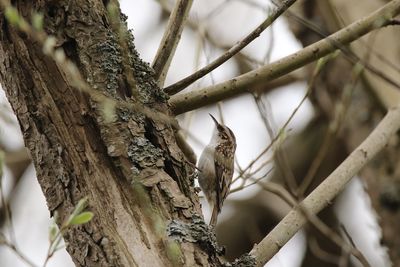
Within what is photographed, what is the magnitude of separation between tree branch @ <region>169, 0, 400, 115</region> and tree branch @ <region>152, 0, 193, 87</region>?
11 cm

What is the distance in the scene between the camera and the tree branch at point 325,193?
256 cm

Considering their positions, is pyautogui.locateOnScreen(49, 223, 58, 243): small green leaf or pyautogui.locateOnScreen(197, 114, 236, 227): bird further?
pyautogui.locateOnScreen(197, 114, 236, 227): bird

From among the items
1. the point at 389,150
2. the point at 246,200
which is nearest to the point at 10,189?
the point at 246,200

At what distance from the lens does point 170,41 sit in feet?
9.00

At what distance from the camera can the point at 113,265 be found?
2244 millimetres

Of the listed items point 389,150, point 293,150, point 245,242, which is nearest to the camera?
point 389,150

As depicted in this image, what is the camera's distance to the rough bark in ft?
7.55

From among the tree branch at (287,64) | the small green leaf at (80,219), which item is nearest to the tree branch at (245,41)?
the tree branch at (287,64)

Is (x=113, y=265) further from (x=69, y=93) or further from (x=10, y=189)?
(x=10, y=189)

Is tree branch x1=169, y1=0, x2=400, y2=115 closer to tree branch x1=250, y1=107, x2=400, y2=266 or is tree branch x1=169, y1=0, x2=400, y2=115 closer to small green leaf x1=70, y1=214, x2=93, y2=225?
tree branch x1=250, y1=107, x2=400, y2=266

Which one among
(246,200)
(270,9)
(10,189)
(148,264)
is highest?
(10,189)

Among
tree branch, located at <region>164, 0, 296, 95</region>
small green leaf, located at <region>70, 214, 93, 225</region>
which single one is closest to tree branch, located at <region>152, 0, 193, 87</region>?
tree branch, located at <region>164, 0, 296, 95</region>

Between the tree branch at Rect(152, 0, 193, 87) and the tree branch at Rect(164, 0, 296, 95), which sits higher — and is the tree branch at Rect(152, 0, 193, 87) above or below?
above

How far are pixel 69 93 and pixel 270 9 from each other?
2.60ft
